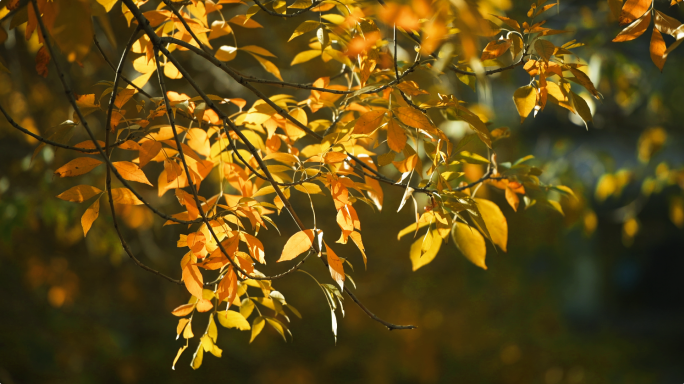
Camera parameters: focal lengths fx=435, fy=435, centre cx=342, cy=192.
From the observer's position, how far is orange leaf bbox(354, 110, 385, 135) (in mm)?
490

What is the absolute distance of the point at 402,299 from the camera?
256 cm

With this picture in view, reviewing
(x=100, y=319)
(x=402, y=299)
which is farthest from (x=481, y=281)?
(x=100, y=319)

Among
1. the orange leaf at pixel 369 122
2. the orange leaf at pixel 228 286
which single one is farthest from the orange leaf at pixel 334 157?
the orange leaf at pixel 228 286

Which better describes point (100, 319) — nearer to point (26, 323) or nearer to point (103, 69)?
point (26, 323)

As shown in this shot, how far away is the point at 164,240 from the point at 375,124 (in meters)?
2.40

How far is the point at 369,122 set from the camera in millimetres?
493

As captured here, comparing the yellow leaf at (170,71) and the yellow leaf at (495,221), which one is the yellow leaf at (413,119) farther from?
the yellow leaf at (170,71)

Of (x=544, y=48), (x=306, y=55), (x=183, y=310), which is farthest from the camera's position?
(x=306, y=55)

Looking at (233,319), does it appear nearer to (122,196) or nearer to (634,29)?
(122,196)

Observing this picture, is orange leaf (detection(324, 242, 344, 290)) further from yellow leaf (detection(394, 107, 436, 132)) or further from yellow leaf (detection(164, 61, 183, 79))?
yellow leaf (detection(164, 61, 183, 79))

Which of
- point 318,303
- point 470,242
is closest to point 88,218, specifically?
point 470,242

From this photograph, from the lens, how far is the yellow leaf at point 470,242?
0.64m

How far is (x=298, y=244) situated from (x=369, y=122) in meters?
0.16

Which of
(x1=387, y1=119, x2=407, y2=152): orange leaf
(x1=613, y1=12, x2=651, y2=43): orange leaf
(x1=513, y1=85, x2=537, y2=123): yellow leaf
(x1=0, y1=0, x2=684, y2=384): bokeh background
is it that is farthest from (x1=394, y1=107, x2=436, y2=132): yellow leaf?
(x1=0, y1=0, x2=684, y2=384): bokeh background
